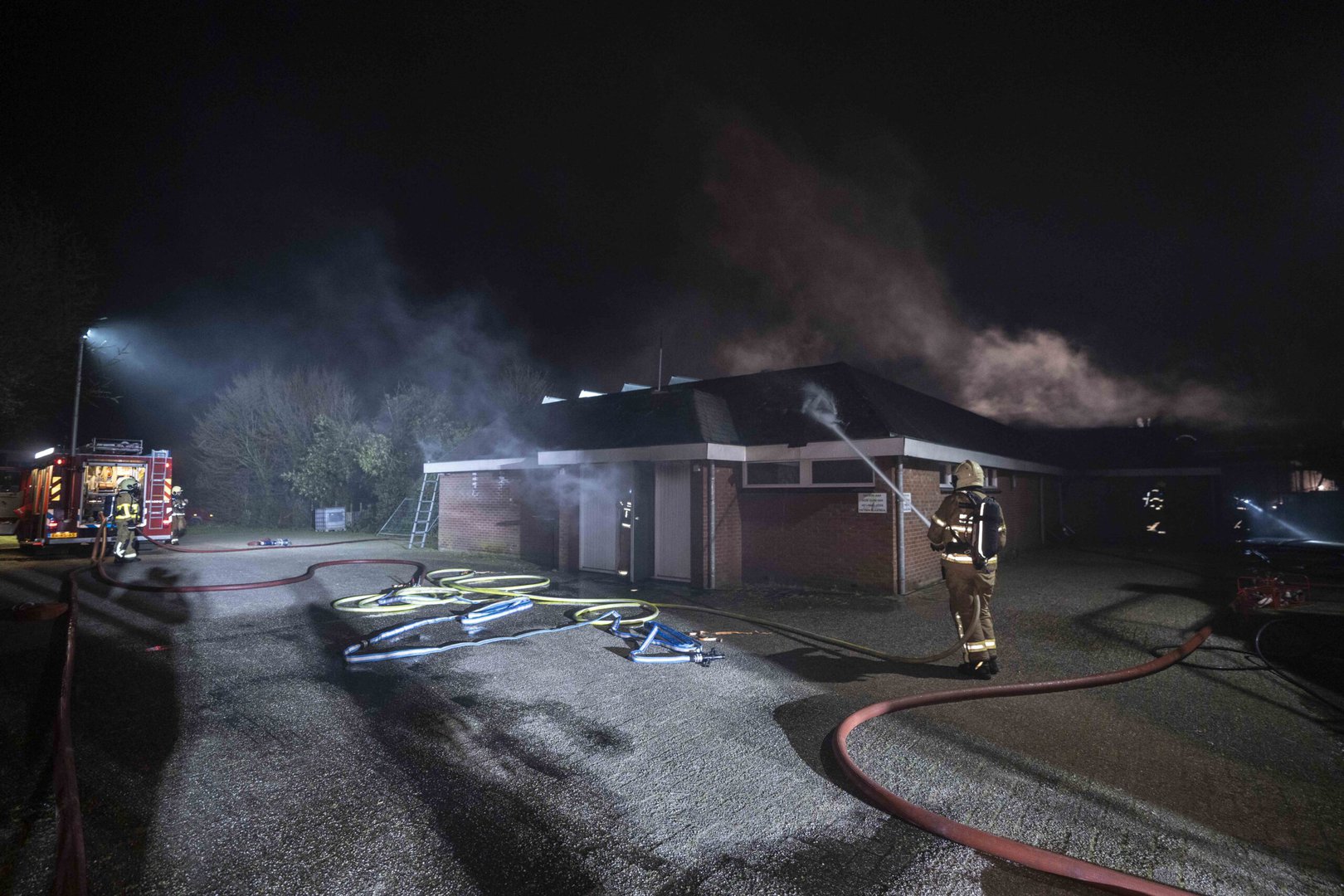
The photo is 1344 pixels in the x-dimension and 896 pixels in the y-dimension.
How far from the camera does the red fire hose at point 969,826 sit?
262 centimetres

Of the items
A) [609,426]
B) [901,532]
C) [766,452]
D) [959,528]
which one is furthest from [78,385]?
[959,528]

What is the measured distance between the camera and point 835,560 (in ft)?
35.4

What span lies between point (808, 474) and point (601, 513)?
4578mm

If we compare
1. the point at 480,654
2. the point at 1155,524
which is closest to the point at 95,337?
the point at 480,654

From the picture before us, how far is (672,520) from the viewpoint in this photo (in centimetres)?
1188

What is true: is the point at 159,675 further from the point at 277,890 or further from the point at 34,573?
the point at 34,573

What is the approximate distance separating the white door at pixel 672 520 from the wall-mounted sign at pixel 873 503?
10.8 feet

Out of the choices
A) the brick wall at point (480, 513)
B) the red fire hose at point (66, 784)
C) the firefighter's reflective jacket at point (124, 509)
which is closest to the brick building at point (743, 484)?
the brick wall at point (480, 513)

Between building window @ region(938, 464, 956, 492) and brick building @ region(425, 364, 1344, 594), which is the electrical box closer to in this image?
brick building @ region(425, 364, 1344, 594)

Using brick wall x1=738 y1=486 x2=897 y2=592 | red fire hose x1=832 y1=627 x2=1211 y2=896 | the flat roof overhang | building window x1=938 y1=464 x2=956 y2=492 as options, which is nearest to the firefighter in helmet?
the flat roof overhang

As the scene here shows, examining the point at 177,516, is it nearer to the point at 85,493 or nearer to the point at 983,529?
the point at 85,493

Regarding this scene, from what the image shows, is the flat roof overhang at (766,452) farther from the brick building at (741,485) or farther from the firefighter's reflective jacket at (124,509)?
the firefighter's reflective jacket at (124,509)

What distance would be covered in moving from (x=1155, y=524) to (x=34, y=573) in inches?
1242

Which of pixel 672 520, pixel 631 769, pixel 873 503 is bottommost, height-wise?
pixel 631 769
